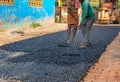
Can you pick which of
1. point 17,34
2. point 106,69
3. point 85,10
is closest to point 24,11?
point 17,34

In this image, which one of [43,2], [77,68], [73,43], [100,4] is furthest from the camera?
[100,4]

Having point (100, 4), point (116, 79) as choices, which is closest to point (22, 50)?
point (116, 79)

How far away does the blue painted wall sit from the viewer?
1911 cm

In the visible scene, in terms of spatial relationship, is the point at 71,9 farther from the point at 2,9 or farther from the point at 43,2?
the point at 43,2

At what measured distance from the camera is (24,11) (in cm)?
2142

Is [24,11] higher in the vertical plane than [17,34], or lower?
higher

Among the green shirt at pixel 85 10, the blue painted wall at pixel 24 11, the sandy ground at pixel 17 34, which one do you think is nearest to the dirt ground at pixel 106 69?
the green shirt at pixel 85 10

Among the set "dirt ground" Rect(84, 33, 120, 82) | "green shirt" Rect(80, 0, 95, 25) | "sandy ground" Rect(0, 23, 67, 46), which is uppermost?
"green shirt" Rect(80, 0, 95, 25)

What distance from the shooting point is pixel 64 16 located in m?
27.9

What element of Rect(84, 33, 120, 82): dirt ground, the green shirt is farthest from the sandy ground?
Rect(84, 33, 120, 82): dirt ground

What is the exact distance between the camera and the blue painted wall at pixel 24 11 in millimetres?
19109

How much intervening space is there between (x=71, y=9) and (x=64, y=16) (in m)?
14.7

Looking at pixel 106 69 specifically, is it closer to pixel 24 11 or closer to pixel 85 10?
pixel 85 10

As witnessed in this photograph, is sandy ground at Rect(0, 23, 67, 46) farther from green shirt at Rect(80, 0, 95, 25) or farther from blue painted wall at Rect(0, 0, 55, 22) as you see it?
green shirt at Rect(80, 0, 95, 25)
